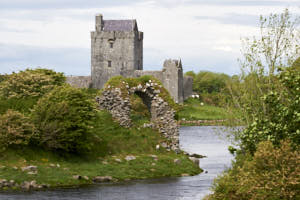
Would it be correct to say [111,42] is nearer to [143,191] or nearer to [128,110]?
[128,110]

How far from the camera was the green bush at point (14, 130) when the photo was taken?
41312mm

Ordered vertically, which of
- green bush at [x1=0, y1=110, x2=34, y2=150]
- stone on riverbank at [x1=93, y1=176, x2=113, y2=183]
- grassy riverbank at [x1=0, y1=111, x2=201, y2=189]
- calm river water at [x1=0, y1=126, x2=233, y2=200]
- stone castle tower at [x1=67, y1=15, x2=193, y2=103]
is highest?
stone castle tower at [x1=67, y1=15, x2=193, y2=103]

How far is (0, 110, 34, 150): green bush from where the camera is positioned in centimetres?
4131

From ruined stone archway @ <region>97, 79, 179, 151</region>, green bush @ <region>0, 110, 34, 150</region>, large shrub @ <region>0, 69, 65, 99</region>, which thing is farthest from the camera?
large shrub @ <region>0, 69, 65, 99</region>

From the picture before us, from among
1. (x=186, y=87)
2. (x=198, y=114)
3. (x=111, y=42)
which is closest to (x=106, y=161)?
(x=198, y=114)

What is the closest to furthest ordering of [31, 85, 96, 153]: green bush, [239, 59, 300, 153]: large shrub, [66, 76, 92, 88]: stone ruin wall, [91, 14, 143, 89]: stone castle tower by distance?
[239, 59, 300, 153]: large shrub < [31, 85, 96, 153]: green bush < [91, 14, 143, 89]: stone castle tower < [66, 76, 92, 88]: stone ruin wall

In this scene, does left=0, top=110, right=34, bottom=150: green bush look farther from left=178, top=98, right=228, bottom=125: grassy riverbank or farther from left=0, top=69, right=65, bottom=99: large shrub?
left=178, top=98, right=228, bottom=125: grassy riverbank

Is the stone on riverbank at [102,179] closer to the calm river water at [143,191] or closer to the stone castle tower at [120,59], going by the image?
the calm river water at [143,191]

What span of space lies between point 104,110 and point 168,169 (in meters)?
8.47

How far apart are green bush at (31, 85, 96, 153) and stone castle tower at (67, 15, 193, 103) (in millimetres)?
81376

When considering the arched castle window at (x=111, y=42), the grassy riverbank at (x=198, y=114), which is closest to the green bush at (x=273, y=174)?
the grassy riverbank at (x=198, y=114)

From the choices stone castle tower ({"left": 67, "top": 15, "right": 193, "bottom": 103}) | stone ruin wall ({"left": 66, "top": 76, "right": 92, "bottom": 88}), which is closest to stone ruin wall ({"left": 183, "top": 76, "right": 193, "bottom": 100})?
stone castle tower ({"left": 67, "top": 15, "right": 193, "bottom": 103})

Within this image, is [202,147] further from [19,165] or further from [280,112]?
[280,112]

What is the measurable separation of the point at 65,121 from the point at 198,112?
8437 centimetres
